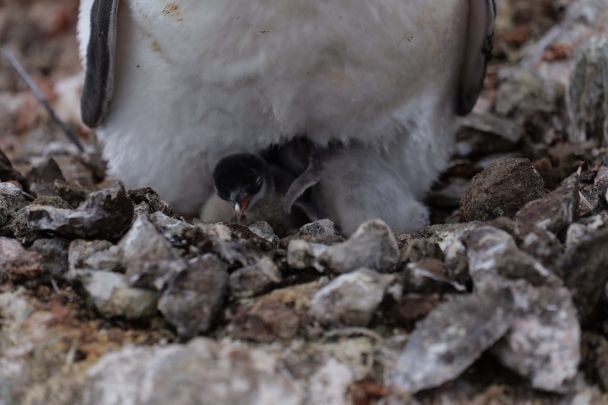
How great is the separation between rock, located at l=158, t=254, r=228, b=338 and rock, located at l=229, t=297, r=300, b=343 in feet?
0.15

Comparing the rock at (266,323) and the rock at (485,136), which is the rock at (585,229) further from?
the rock at (485,136)

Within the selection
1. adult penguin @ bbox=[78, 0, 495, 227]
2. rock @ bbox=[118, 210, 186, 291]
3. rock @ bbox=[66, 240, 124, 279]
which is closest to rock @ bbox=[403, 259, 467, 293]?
rock @ bbox=[118, 210, 186, 291]

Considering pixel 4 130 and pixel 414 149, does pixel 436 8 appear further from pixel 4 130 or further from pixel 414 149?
pixel 4 130

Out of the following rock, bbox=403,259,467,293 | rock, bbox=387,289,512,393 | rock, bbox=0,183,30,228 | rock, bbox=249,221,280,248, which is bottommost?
rock, bbox=387,289,512,393

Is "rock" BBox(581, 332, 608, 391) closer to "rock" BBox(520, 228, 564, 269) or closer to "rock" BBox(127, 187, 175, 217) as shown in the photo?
"rock" BBox(520, 228, 564, 269)

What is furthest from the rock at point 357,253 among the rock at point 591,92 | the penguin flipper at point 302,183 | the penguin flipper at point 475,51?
the rock at point 591,92

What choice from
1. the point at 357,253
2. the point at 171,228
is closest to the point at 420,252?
the point at 357,253

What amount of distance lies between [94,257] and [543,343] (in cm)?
79

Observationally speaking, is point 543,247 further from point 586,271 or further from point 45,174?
point 45,174

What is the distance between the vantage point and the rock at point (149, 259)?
1429 mm

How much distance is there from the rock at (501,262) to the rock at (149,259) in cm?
48

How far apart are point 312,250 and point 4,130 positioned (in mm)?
2590

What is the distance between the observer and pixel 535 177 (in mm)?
1785

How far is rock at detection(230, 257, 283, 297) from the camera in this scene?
1462mm
